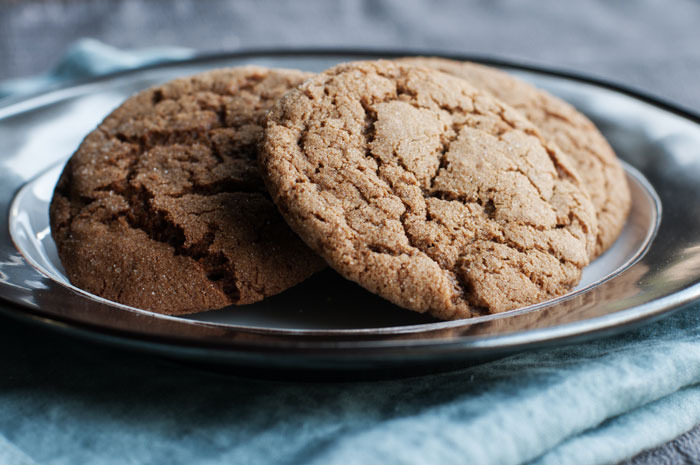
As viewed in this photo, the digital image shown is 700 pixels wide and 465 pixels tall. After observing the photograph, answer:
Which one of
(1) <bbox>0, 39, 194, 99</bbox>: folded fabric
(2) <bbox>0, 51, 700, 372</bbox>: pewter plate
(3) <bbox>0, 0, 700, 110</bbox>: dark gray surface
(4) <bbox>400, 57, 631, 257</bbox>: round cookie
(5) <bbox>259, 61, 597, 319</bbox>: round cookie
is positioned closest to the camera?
(2) <bbox>0, 51, 700, 372</bbox>: pewter plate

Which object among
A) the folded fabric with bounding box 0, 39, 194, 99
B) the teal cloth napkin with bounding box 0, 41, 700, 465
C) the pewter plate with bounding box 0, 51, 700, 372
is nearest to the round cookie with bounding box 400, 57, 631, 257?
the pewter plate with bounding box 0, 51, 700, 372

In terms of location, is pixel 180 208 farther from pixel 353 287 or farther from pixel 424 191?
pixel 424 191

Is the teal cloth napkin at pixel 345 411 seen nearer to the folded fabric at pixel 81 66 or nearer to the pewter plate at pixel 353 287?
the pewter plate at pixel 353 287

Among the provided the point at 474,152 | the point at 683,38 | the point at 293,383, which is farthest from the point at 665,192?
the point at 683,38

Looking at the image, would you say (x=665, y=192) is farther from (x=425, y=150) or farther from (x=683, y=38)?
(x=683, y=38)

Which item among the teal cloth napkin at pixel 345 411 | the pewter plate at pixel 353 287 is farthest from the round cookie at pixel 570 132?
the teal cloth napkin at pixel 345 411

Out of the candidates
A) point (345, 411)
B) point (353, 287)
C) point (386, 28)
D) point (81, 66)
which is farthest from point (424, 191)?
point (386, 28)

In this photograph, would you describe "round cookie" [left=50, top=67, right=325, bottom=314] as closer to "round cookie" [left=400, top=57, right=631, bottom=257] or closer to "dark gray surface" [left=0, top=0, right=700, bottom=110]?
"round cookie" [left=400, top=57, right=631, bottom=257]
